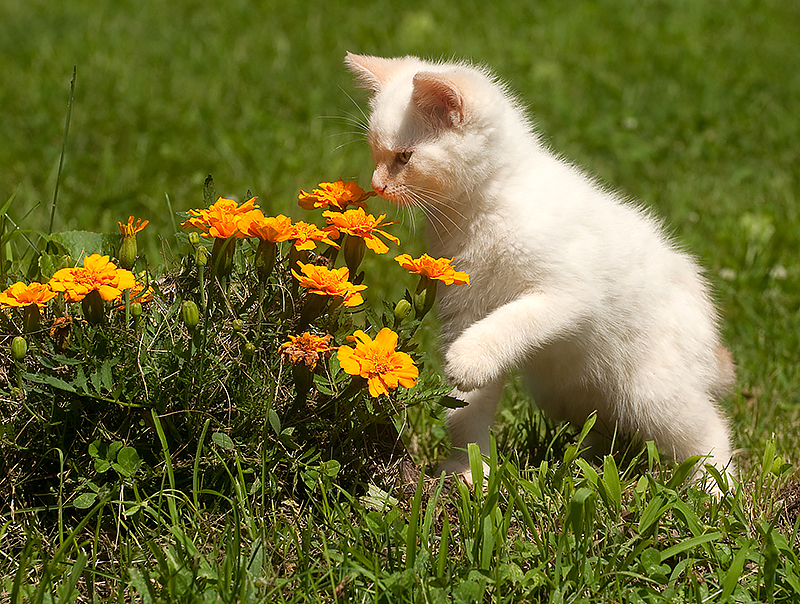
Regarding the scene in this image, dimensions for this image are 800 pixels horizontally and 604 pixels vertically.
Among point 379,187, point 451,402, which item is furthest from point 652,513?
point 379,187

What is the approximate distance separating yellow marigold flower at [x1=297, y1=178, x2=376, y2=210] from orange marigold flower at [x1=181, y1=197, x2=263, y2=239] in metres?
0.19

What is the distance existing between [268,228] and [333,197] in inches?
10.7

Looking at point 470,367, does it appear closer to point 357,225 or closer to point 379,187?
point 357,225

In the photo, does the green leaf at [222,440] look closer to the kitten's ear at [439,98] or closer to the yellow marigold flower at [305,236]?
the yellow marigold flower at [305,236]

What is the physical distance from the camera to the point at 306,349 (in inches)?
73.9

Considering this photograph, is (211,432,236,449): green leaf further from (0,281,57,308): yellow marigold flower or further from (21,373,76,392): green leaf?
(0,281,57,308): yellow marigold flower

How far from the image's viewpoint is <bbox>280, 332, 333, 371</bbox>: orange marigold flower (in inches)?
73.0

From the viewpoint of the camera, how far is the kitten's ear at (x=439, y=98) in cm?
217

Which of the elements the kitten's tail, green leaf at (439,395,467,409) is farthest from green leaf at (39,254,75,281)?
the kitten's tail

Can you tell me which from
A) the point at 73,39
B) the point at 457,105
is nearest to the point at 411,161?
the point at 457,105

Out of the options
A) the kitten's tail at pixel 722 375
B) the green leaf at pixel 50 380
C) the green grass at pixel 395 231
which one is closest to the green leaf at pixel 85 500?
the green grass at pixel 395 231

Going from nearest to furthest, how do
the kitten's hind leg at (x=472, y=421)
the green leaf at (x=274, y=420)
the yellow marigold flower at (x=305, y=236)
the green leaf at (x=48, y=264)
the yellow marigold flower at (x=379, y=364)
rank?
the yellow marigold flower at (x=379, y=364) < the green leaf at (x=274, y=420) < the yellow marigold flower at (x=305, y=236) < the green leaf at (x=48, y=264) < the kitten's hind leg at (x=472, y=421)

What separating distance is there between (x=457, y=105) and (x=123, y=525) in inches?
53.9

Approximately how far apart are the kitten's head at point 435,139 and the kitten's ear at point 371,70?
5.4 inches
